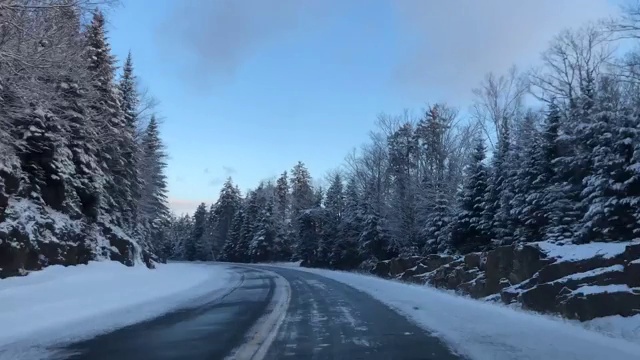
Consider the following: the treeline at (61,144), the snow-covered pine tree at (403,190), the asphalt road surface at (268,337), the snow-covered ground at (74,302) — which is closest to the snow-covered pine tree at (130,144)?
the treeline at (61,144)

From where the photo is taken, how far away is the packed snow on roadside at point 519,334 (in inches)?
334

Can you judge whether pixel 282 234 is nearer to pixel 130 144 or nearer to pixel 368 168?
pixel 368 168

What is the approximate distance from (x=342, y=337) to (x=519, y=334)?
328cm

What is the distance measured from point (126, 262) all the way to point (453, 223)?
1859 cm

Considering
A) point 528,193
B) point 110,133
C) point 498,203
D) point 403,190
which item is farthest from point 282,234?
point 528,193

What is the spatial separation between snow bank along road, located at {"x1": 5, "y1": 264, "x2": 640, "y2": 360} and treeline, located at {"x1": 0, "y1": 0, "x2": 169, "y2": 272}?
17.5 ft

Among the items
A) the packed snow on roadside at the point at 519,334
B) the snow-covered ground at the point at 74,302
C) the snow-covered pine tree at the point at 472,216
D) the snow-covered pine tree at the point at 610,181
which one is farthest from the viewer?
the snow-covered pine tree at the point at 472,216

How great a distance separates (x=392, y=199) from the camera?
50.6 meters

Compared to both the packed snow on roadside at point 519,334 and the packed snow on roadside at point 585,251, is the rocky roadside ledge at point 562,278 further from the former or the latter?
the packed snow on roadside at point 519,334

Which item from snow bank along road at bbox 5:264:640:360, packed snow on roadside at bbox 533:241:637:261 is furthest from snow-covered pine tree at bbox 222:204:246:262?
snow bank along road at bbox 5:264:640:360

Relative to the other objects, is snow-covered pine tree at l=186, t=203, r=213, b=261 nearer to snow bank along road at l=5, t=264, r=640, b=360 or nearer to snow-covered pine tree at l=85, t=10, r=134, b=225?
snow-covered pine tree at l=85, t=10, r=134, b=225

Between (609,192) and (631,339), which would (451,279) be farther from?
(631,339)

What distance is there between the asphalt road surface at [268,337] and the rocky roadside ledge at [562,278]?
389cm

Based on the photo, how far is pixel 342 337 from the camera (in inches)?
407
